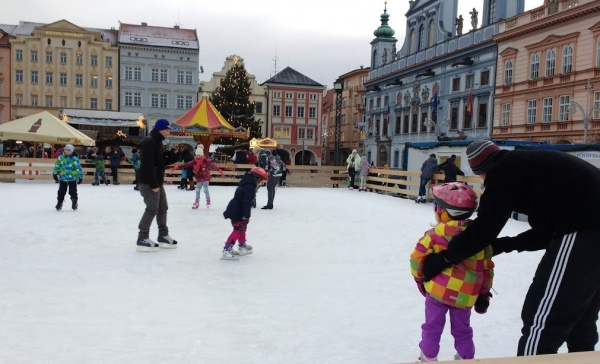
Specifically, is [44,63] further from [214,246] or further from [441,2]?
[214,246]

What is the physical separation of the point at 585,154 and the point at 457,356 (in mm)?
9217

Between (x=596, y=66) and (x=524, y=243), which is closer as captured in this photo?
(x=524, y=243)

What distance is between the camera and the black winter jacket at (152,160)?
6.29 m

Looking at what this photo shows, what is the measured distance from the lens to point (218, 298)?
4.58 meters

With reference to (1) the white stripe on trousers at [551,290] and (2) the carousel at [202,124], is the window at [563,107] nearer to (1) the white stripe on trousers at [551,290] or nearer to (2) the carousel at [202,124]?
(2) the carousel at [202,124]

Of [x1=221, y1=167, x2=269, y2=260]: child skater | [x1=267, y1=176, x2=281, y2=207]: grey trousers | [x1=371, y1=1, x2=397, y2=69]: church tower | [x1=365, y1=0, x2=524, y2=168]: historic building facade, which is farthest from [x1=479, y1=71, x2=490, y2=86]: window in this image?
[x1=221, y1=167, x2=269, y2=260]: child skater

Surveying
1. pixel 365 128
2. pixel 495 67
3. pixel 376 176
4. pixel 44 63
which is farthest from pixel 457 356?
pixel 44 63

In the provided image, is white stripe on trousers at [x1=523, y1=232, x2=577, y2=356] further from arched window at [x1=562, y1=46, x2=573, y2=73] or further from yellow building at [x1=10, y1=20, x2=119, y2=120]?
yellow building at [x1=10, y1=20, x2=119, y2=120]

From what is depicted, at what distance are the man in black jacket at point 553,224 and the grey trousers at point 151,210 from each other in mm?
4826

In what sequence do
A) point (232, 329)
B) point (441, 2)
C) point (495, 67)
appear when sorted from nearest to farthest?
point (232, 329) → point (495, 67) → point (441, 2)

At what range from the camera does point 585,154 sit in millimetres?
10805

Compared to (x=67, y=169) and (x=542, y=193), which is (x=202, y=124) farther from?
(x=542, y=193)

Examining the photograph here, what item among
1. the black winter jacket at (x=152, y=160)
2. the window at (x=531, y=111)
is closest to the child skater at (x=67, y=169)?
the black winter jacket at (x=152, y=160)

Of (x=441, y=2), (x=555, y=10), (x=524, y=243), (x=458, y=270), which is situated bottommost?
(x=458, y=270)
